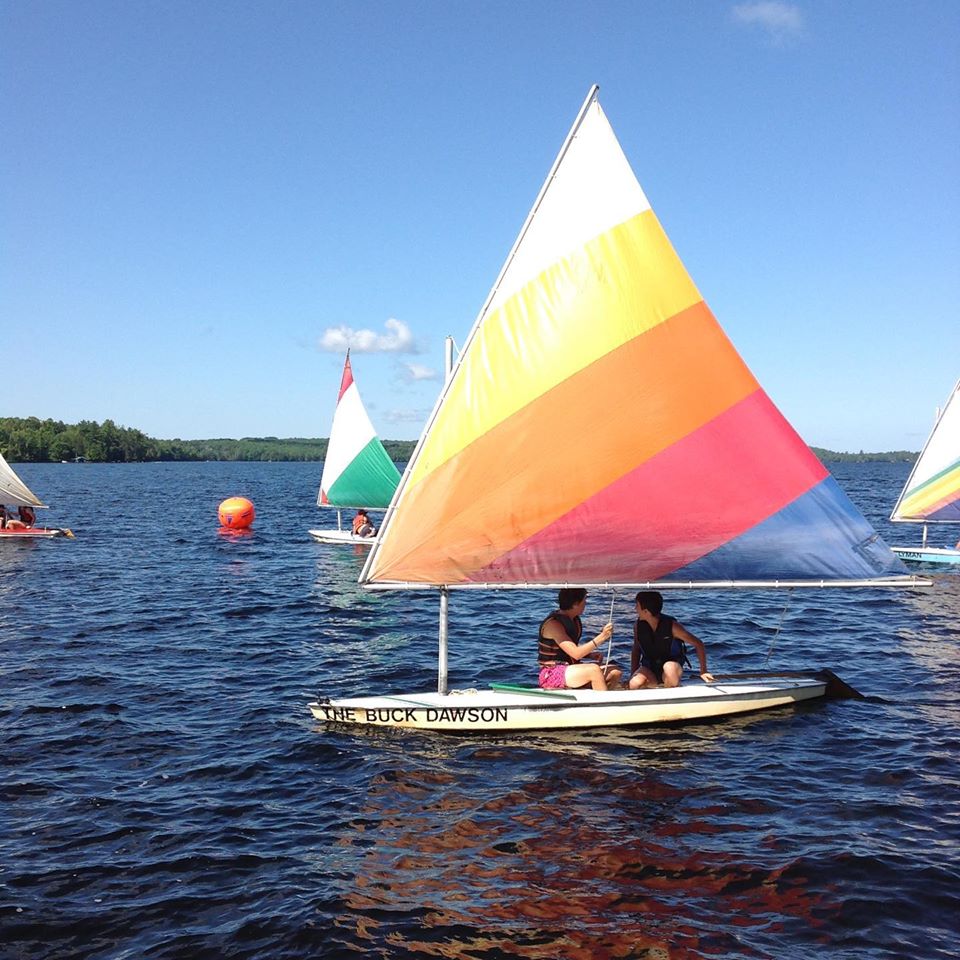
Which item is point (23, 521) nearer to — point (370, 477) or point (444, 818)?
point (370, 477)

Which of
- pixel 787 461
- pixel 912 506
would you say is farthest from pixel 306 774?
pixel 912 506

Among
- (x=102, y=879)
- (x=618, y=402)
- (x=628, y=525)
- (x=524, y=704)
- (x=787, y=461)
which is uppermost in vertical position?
(x=618, y=402)

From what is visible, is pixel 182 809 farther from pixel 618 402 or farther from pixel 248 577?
pixel 248 577

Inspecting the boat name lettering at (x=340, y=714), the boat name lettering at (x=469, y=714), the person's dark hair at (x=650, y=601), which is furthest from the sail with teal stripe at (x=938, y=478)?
the boat name lettering at (x=340, y=714)

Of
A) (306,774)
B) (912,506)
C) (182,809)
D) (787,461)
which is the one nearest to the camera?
(182,809)

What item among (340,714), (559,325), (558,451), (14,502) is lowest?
(340,714)

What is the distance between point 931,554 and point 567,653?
29601 mm

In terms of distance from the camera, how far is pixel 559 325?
12930 millimetres

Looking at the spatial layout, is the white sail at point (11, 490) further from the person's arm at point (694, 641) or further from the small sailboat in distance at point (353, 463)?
the person's arm at point (694, 641)

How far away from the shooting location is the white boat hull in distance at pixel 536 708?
1338 centimetres

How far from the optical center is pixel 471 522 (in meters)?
12.7

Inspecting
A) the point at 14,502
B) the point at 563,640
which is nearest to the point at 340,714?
the point at 563,640

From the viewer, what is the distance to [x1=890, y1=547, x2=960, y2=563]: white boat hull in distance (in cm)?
3597

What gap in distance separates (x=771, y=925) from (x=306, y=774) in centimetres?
677
